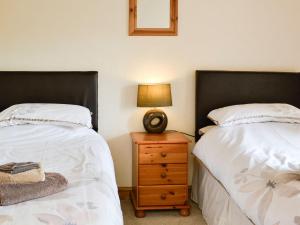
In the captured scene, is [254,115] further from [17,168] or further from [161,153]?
[17,168]

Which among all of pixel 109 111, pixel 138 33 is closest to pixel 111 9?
pixel 138 33

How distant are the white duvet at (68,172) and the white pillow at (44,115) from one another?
6 cm

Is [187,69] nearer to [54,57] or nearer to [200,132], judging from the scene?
[200,132]

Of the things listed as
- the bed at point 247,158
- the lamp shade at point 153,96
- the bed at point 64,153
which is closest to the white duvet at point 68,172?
the bed at point 64,153

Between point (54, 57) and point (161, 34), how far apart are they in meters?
0.93

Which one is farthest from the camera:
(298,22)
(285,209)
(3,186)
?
(298,22)

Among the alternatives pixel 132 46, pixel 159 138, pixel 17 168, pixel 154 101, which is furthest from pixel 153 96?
pixel 17 168

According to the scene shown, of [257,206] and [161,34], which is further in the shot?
[161,34]

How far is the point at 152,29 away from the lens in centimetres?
333

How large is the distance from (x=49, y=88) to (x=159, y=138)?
3.26 feet

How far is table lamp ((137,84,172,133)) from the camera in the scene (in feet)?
10.6

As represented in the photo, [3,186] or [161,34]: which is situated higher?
[161,34]

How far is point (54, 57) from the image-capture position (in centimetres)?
329

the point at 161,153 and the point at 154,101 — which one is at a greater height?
the point at 154,101
